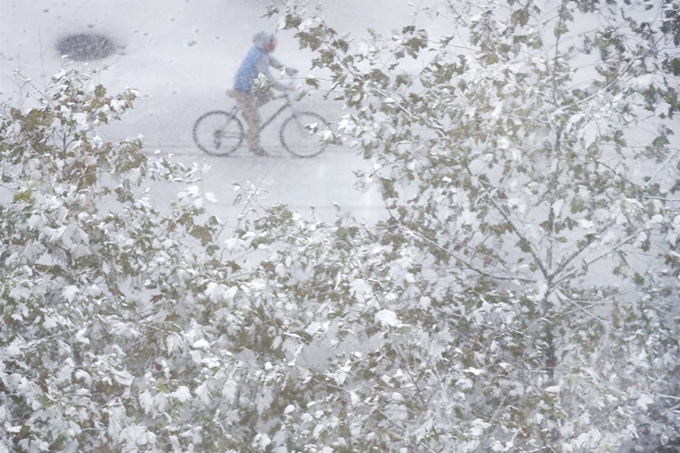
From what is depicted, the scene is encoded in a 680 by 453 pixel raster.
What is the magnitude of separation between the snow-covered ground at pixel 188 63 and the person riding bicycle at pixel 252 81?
206mm

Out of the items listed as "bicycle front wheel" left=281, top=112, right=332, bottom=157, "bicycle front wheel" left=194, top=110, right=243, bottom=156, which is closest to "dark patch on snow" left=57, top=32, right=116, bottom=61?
"bicycle front wheel" left=194, top=110, right=243, bottom=156

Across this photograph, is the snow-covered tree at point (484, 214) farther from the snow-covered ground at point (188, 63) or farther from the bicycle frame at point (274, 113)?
the bicycle frame at point (274, 113)

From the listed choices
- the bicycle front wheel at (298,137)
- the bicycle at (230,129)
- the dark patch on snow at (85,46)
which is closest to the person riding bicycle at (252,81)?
the bicycle at (230,129)

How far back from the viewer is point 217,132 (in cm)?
858

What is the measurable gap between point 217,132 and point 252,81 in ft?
2.58

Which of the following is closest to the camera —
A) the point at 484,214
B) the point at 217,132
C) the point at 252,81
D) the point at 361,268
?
the point at 361,268

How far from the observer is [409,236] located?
428 cm

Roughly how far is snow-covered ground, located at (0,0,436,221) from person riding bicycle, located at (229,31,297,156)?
0.21 meters

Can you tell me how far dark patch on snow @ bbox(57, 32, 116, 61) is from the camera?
395 inches

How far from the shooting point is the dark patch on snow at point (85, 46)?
10.0m

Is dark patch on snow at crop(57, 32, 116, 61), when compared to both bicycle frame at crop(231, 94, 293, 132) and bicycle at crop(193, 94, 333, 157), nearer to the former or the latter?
bicycle at crop(193, 94, 333, 157)

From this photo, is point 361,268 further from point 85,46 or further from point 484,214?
point 85,46

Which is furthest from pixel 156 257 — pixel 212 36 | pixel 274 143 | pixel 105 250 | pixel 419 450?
pixel 212 36

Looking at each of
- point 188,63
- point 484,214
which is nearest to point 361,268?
point 484,214
